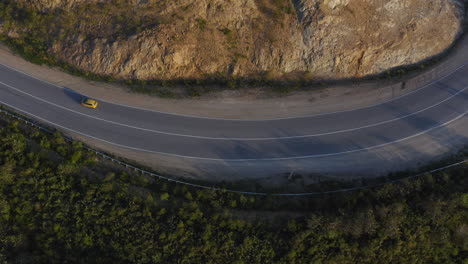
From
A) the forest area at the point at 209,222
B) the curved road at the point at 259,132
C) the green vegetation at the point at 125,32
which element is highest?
the green vegetation at the point at 125,32

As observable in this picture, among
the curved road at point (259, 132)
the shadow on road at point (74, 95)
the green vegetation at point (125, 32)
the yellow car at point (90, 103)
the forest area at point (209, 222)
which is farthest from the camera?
the green vegetation at point (125, 32)

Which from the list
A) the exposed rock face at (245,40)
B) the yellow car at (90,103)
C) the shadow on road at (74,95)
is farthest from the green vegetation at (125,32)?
the yellow car at (90,103)

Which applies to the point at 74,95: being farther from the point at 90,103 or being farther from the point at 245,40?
the point at 245,40

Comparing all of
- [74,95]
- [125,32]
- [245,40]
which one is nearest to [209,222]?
[245,40]

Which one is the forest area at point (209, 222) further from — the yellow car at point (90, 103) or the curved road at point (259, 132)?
the yellow car at point (90, 103)

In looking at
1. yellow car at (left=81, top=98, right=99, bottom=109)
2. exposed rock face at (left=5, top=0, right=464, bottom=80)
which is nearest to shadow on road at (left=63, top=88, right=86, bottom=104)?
yellow car at (left=81, top=98, right=99, bottom=109)

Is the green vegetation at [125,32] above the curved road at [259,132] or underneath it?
above

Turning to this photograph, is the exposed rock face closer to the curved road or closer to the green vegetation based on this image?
the green vegetation
